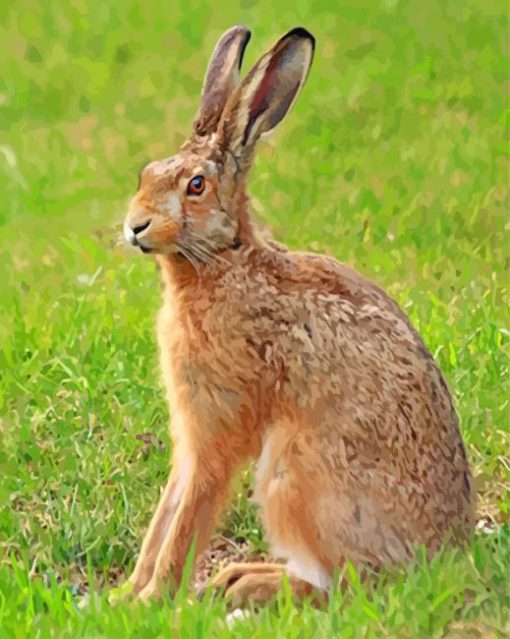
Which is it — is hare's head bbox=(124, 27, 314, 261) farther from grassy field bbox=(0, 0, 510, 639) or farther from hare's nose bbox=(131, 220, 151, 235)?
grassy field bbox=(0, 0, 510, 639)

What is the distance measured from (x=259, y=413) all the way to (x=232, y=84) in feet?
3.21

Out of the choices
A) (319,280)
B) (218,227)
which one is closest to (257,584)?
(319,280)

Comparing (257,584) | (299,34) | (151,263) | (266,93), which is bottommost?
(257,584)

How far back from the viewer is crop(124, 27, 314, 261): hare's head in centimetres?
474

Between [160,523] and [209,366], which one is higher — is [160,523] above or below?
below

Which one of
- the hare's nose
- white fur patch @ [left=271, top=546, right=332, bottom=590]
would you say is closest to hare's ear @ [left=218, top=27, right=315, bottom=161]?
the hare's nose

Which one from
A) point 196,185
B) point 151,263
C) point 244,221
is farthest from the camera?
point 151,263

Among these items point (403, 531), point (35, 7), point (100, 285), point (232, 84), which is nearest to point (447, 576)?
point (403, 531)

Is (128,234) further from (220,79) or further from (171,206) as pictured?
(220,79)

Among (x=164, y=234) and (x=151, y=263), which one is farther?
(x=151, y=263)

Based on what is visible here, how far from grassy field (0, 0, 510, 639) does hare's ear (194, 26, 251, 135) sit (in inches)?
50.8

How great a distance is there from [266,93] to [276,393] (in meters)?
0.87

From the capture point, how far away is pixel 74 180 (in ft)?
28.9

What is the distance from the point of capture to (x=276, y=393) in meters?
4.85
